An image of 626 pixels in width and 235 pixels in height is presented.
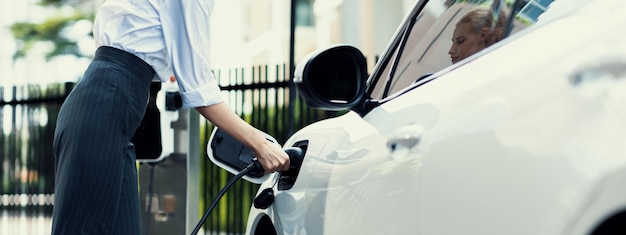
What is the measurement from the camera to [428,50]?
278cm

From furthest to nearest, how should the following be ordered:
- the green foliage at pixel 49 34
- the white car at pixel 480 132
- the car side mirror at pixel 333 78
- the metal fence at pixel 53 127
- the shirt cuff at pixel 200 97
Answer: the green foliage at pixel 49 34 < the metal fence at pixel 53 127 < the shirt cuff at pixel 200 97 < the car side mirror at pixel 333 78 < the white car at pixel 480 132

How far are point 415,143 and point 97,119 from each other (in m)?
1.01

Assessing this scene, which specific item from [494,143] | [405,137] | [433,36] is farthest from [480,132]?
[433,36]

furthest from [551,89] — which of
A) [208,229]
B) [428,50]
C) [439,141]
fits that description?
[208,229]

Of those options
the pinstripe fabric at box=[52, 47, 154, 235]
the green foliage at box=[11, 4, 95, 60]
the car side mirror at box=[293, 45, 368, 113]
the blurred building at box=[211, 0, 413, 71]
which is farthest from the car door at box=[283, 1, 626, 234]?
the green foliage at box=[11, 4, 95, 60]

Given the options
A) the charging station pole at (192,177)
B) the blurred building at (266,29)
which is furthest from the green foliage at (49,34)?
the charging station pole at (192,177)

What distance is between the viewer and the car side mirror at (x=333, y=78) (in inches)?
110

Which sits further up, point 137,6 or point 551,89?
point 137,6

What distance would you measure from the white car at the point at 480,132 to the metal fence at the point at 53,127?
431 centimetres

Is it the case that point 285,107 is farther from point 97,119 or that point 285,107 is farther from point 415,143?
point 415,143

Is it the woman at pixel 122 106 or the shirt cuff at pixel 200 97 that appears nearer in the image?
the woman at pixel 122 106

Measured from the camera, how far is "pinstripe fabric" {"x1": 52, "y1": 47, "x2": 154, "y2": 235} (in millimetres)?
2920

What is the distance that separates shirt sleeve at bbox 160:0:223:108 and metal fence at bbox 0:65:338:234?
4.07 meters

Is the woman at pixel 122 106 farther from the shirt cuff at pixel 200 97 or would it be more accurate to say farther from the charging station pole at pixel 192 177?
the charging station pole at pixel 192 177
